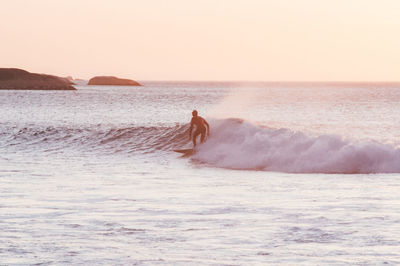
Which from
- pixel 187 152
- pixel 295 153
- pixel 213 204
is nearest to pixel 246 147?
pixel 187 152

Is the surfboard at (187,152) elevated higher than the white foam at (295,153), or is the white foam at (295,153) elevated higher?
the white foam at (295,153)

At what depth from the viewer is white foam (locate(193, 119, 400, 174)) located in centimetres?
1995

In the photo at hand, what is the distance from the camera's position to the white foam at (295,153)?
19953 mm

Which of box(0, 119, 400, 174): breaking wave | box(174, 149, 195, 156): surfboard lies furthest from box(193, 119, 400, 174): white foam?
box(174, 149, 195, 156): surfboard

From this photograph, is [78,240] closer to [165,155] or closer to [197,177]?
[197,177]

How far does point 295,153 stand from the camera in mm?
22109

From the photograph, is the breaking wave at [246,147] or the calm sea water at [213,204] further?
the breaking wave at [246,147]

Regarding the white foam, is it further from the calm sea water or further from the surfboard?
the surfboard

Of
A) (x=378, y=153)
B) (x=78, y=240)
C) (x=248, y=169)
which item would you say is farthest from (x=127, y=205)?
(x=378, y=153)

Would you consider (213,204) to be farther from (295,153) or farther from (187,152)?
(187,152)

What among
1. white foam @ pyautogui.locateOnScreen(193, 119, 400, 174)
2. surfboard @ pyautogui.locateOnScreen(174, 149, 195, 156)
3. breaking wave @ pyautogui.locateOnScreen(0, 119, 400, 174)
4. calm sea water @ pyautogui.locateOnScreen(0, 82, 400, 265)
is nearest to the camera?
calm sea water @ pyautogui.locateOnScreen(0, 82, 400, 265)

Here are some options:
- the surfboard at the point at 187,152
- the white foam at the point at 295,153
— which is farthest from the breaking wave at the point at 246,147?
the surfboard at the point at 187,152

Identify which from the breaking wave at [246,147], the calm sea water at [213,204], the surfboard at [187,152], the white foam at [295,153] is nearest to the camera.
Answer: the calm sea water at [213,204]

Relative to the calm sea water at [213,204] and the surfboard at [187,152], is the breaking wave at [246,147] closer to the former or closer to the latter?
the calm sea water at [213,204]
